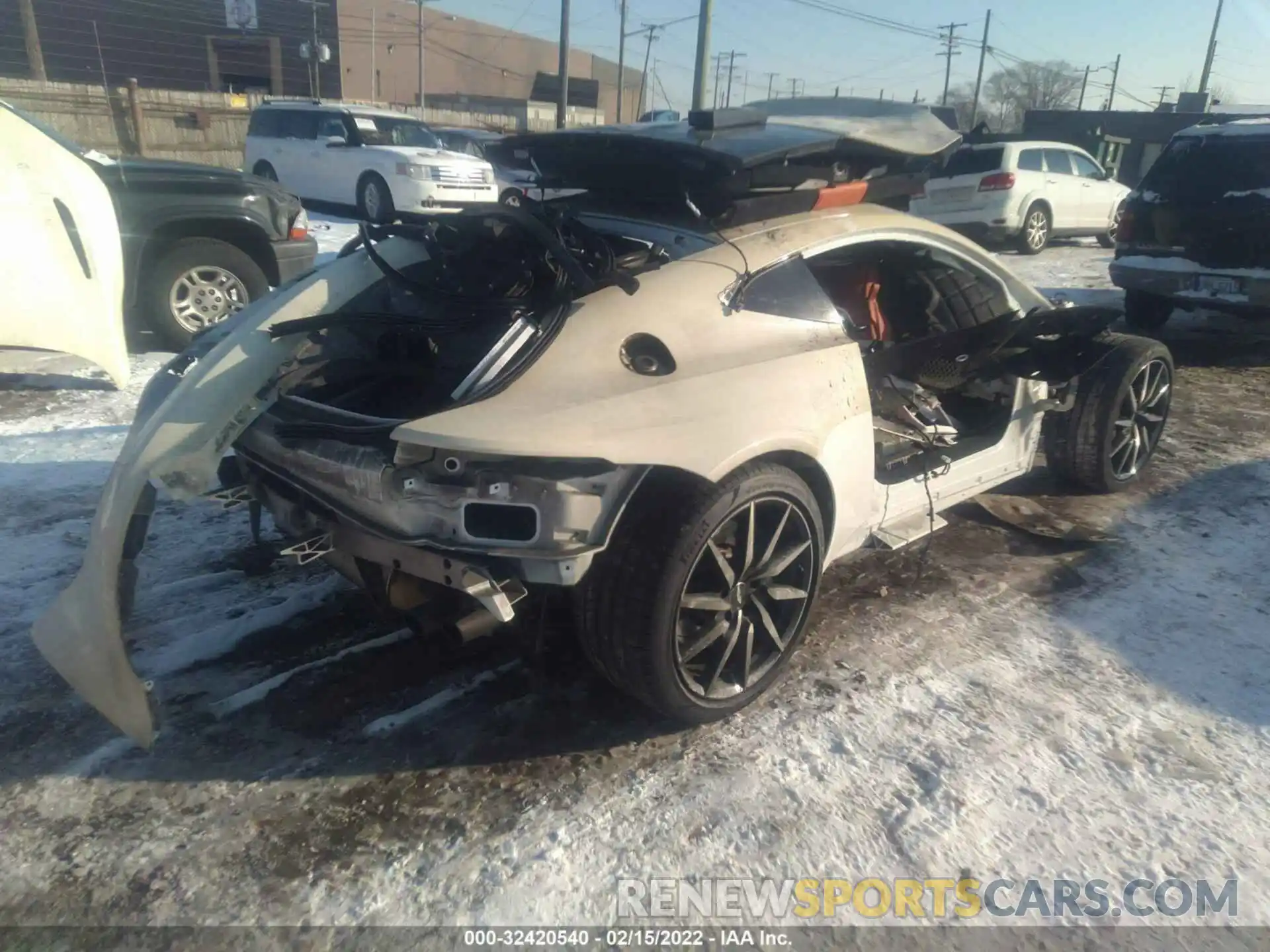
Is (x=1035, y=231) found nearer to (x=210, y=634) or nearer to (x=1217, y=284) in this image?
(x=1217, y=284)

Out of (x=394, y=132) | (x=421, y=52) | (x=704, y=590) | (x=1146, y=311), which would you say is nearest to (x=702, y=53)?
(x=394, y=132)

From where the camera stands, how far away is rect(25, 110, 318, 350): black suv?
663 cm

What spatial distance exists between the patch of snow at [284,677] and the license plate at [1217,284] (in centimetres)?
712

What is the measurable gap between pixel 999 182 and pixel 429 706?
1324cm

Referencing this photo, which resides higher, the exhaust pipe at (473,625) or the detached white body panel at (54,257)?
the detached white body panel at (54,257)

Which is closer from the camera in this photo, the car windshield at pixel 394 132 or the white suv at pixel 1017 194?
the white suv at pixel 1017 194

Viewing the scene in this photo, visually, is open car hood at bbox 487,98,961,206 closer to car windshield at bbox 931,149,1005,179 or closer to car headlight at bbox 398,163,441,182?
car windshield at bbox 931,149,1005,179

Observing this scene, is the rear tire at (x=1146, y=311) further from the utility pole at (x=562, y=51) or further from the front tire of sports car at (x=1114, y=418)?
the utility pole at (x=562, y=51)

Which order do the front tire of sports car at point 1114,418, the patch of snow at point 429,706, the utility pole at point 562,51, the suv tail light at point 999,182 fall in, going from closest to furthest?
the patch of snow at point 429,706 → the front tire of sports car at point 1114,418 → the suv tail light at point 999,182 → the utility pole at point 562,51

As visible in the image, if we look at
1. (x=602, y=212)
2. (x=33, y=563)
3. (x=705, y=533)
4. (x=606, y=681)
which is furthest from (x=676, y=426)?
(x=33, y=563)

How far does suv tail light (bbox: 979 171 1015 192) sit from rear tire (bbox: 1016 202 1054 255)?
0.62 m

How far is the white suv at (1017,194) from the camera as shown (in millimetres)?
13758

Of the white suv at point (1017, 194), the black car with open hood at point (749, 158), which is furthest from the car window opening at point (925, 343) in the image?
the white suv at point (1017, 194)

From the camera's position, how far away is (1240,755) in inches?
113
